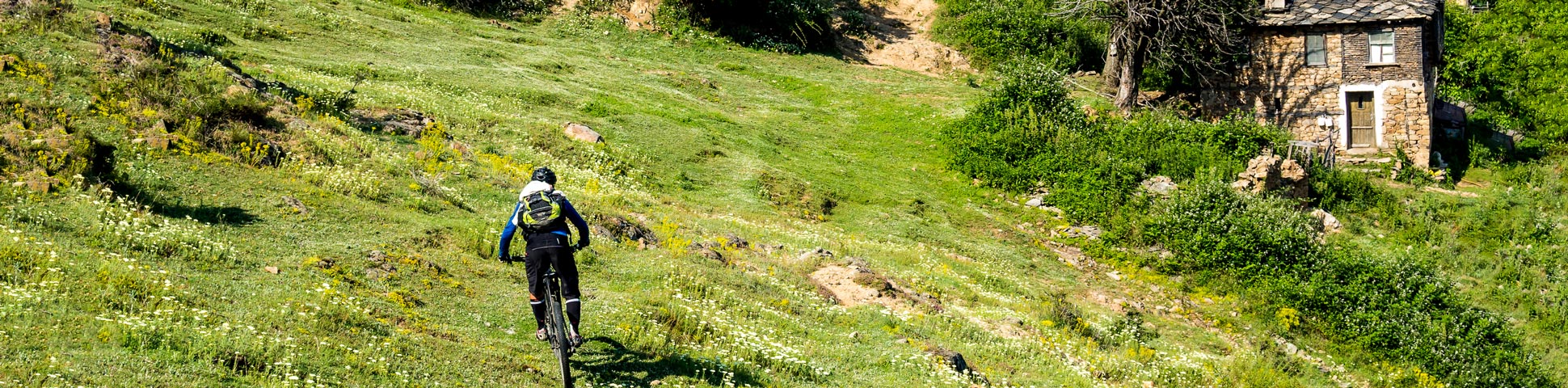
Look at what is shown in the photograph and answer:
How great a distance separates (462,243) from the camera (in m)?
14.8

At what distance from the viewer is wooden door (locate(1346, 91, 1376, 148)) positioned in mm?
36406

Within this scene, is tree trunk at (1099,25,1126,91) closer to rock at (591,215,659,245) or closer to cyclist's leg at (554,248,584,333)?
rock at (591,215,659,245)

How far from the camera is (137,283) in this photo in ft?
32.6

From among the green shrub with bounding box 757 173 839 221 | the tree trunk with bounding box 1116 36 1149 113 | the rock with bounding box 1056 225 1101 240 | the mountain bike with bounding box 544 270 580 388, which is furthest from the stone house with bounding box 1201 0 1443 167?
the mountain bike with bounding box 544 270 580 388

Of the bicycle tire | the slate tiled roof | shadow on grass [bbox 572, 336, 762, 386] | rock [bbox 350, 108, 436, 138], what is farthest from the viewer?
the slate tiled roof

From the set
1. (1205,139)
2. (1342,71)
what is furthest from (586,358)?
(1342,71)

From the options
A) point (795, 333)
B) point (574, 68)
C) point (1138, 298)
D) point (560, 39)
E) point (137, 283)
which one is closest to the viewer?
point (137, 283)

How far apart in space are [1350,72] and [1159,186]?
47.1 feet

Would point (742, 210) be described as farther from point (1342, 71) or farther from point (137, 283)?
point (1342, 71)

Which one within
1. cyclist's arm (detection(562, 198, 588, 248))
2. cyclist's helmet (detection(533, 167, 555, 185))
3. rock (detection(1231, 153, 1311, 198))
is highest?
cyclist's helmet (detection(533, 167, 555, 185))

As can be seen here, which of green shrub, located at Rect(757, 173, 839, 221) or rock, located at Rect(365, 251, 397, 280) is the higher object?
rock, located at Rect(365, 251, 397, 280)

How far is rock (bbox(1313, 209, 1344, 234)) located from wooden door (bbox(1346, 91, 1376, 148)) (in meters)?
Result: 9.43

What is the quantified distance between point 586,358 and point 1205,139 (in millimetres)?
24114

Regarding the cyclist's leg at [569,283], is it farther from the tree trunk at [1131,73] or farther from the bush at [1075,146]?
the tree trunk at [1131,73]
